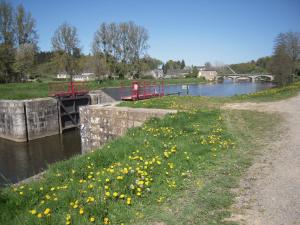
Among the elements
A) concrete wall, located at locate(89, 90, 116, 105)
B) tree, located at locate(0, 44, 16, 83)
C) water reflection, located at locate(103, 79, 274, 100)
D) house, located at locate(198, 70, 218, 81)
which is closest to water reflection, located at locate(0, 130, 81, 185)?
concrete wall, located at locate(89, 90, 116, 105)

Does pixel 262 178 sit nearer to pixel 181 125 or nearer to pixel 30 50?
pixel 181 125

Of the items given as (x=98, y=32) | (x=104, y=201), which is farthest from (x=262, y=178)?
→ (x=98, y=32)

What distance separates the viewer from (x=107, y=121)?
10.8 metres

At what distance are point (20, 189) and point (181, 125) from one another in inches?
198

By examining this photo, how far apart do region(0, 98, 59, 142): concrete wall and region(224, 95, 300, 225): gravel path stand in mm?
17812

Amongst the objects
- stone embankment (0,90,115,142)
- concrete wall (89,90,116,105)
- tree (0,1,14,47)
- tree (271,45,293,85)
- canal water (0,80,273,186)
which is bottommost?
canal water (0,80,273,186)

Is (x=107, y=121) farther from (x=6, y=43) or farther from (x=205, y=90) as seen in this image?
(x=205, y=90)

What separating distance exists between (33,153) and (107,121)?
27.9 ft

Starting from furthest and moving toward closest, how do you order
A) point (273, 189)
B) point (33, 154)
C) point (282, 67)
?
point (282, 67) → point (33, 154) → point (273, 189)

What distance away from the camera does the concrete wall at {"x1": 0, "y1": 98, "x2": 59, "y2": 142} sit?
19281 millimetres

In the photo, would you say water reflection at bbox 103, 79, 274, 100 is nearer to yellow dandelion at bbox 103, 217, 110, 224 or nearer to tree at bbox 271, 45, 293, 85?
tree at bbox 271, 45, 293, 85

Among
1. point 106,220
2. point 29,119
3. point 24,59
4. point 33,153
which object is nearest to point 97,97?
point 29,119

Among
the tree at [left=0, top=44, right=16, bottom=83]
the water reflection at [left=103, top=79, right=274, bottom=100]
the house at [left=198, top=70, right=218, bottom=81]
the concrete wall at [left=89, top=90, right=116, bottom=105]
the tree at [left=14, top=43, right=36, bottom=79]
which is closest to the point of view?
the concrete wall at [left=89, top=90, right=116, bottom=105]

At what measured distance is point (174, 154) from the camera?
562 centimetres
